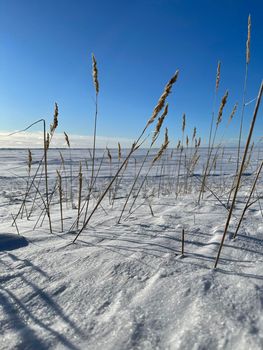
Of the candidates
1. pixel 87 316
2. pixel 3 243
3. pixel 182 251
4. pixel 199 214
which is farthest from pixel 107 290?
pixel 199 214

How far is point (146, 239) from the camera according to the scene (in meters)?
1.41

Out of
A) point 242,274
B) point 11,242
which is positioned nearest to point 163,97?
point 242,274

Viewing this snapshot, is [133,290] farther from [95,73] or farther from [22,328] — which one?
[95,73]

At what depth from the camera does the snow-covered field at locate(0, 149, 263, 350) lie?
0.67m

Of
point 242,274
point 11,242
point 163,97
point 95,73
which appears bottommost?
point 11,242

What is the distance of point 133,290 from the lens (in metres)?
0.90

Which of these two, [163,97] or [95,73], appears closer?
[163,97]

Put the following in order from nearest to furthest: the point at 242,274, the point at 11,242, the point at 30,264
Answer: the point at 242,274 < the point at 30,264 < the point at 11,242

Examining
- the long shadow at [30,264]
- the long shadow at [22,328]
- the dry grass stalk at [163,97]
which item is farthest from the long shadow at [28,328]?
the dry grass stalk at [163,97]

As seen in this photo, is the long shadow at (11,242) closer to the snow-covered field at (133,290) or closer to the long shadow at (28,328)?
the snow-covered field at (133,290)

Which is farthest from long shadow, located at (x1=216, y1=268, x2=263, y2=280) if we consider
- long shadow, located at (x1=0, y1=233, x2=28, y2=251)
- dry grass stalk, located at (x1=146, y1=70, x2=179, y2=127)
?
long shadow, located at (x1=0, y1=233, x2=28, y2=251)

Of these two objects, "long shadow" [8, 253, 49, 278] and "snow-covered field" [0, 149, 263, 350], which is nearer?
"snow-covered field" [0, 149, 263, 350]

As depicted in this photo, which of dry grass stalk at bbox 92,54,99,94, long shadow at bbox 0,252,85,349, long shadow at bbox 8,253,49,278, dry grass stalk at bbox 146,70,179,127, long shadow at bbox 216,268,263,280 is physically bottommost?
long shadow at bbox 8,253,49,278

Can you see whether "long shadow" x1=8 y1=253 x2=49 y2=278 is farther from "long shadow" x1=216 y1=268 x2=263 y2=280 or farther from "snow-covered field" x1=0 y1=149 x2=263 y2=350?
"long shadow" x1=216 y1=268 x2=263 y2=280
